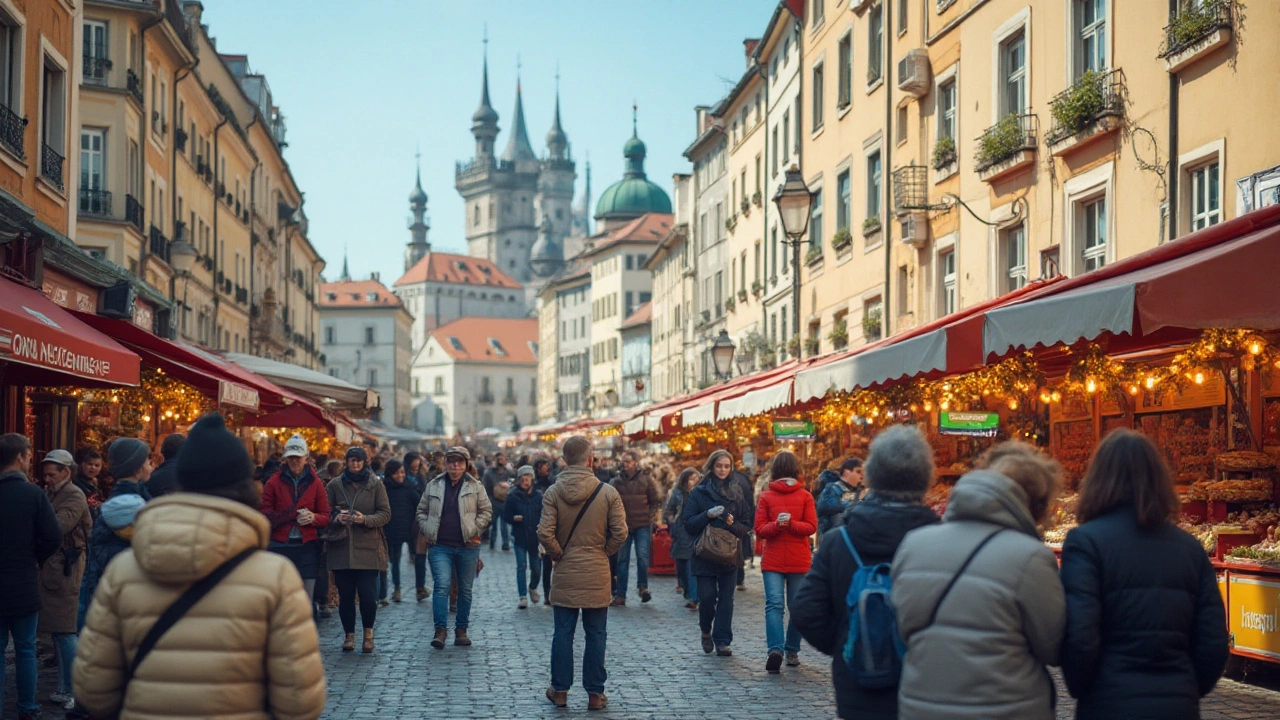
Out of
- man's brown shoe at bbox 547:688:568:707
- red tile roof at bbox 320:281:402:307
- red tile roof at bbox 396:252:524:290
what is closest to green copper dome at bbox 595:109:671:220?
red tile roof at bbox 320:281:402:307

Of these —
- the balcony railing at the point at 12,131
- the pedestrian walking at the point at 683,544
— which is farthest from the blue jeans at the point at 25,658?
the pedestrian walking at the point at 683,544

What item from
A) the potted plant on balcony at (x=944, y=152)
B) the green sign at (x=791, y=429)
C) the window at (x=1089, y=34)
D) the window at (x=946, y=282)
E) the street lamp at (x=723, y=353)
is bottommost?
the green sign at (x=791, y=429)


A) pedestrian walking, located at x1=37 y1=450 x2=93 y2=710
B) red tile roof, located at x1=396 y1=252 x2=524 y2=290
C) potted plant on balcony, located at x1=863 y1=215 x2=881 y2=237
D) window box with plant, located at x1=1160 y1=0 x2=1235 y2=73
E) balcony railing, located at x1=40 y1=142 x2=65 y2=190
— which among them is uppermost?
red tile roof, located at x1=396 y1=252 x2=524 y2=290

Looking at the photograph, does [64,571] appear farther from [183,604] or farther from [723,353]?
[723,353]

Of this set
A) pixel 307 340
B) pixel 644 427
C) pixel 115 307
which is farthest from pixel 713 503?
pixel 307 340

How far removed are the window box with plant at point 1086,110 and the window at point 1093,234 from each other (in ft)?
2.62

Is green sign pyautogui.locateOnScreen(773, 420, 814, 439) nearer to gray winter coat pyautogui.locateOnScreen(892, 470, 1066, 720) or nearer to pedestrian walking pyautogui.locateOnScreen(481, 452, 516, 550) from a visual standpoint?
pedestrian walking pyautogui.locateOnScreen(481, 452, 516, 550)

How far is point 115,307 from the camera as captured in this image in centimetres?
1814

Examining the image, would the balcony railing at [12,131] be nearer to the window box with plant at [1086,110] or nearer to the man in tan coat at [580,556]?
the man in tan coat at [580,556]

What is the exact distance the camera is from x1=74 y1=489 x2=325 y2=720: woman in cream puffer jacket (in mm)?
4656

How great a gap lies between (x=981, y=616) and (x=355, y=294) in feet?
511

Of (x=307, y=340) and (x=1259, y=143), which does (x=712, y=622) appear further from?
(x=307, y=340)

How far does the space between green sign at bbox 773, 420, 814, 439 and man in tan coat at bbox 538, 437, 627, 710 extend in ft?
37.9

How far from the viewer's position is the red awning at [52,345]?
33.3 ft
